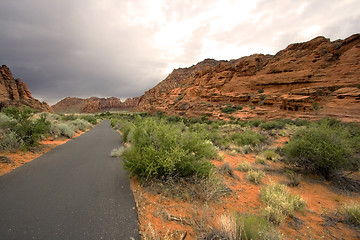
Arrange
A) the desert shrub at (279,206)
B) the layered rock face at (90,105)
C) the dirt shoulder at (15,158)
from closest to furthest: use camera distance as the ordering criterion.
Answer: the desert shrub at (279,206) < the dirt shoulder at (15,158) < the layered rock face at (90,105)

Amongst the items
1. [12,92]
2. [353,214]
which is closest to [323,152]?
[353,214]

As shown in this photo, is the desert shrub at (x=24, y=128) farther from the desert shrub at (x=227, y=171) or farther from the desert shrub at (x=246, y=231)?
the desert shrub at (x=246, y=231)

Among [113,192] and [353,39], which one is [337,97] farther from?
[113,192]

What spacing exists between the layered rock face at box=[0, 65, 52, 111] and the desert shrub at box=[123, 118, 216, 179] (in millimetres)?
53941

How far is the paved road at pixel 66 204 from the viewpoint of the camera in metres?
2.63

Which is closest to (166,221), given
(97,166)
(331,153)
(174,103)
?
(97,166)

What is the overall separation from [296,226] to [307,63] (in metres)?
40.5

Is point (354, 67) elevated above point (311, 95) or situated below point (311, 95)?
above

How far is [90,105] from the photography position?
491ft

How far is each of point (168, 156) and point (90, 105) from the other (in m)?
171

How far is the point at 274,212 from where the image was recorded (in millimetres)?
3066

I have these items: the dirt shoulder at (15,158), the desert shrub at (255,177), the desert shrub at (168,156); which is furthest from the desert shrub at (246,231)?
the dirt shoulder at (15,158)

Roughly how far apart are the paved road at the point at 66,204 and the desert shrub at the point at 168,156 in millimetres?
811

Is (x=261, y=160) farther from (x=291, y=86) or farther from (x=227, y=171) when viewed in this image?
(x=291, y=86)
